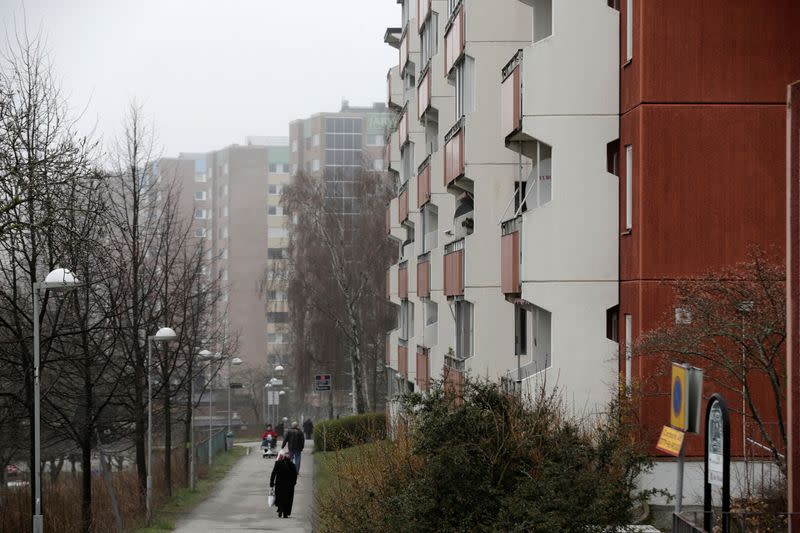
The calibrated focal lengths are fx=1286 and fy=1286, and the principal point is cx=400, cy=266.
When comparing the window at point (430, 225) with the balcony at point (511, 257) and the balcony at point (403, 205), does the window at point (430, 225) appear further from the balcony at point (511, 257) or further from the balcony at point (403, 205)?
the balcony at point (511, 257)

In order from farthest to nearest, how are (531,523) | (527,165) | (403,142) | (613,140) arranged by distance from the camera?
(403,142), (527,165), (613,140), (531,523)

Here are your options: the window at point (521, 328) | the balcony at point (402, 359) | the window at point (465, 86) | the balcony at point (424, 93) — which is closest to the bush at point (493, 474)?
the window at point (521, 328)

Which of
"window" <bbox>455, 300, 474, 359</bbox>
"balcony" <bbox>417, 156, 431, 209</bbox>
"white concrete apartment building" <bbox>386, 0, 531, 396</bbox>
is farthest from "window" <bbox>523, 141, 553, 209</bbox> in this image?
"balcony" <bbox>417, 156, 431, 209</bbox>

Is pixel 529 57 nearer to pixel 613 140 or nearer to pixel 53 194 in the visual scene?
pixel 613 140

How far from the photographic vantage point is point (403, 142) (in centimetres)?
4931

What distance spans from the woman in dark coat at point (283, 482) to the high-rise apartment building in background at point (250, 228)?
105 m

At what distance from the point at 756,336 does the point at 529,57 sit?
7.67 metres

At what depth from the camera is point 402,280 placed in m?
48.0

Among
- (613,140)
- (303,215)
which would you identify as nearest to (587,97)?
(613,140)

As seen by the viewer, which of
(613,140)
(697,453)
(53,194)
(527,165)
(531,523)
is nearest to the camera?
(531,523)

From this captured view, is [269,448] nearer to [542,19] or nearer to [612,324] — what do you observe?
[542,19]

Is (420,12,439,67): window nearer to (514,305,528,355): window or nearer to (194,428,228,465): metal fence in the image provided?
(514,305,528,355): window

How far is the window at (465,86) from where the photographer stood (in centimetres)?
3042

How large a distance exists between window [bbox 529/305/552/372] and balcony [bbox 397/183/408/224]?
22.7m
